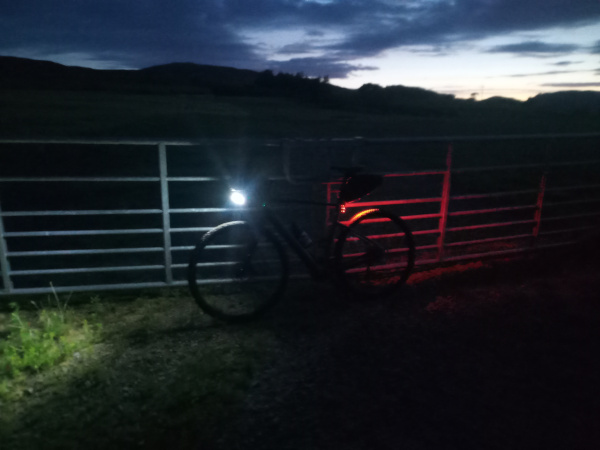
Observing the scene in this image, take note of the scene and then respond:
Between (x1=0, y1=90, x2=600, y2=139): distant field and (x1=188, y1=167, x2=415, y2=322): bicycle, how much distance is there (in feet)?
50.7

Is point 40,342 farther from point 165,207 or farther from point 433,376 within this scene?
point 433,376

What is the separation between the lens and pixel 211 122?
52.3 m

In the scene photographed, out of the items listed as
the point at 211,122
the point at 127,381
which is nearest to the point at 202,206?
the point at 127,381

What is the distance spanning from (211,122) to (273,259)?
5024cm

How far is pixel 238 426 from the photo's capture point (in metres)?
3.05

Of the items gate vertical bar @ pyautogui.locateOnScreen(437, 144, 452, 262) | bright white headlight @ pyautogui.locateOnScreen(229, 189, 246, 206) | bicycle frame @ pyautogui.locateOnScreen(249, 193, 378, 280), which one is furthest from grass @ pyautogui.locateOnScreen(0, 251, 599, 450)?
bright white headlight @ pyautogui.locateOnScreen(229, 189, 246, 206)

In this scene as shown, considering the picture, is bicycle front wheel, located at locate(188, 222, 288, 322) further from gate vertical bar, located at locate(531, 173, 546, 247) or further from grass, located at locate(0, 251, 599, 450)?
gate vertical bar, located at locate(531, 173, 546, 247)

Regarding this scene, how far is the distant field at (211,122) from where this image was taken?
39.4 meters

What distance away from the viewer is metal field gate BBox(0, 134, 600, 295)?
16.2ft

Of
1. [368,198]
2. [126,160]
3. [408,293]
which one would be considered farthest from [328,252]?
[126,160]

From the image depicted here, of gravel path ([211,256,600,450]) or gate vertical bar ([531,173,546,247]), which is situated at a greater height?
gate vertical bar ([531,173,546,247])

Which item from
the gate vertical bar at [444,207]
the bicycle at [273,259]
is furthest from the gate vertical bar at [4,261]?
the gate vertical bar at [444,207]

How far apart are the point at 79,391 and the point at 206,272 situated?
119 inches

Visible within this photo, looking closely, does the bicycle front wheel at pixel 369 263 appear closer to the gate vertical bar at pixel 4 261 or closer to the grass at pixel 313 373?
the grass at pixel 313 373
